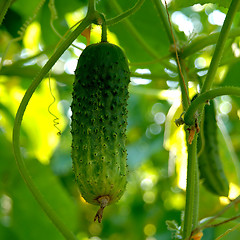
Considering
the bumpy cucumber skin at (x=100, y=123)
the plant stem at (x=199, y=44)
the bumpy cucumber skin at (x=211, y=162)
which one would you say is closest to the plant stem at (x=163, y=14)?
the plant stem at (x=199, y=44)

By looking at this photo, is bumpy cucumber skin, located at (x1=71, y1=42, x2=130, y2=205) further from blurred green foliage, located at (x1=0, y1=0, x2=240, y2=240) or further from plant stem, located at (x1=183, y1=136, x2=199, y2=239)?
blurred green foliage, located at (x1=0, y1=0, x2=240, y2=240)

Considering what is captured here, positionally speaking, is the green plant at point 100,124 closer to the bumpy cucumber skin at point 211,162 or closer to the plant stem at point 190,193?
the plant stem at point 190,193

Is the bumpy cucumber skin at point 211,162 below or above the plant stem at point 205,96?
below

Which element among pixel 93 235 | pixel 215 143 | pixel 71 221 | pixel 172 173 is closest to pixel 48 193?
pixel 71 221

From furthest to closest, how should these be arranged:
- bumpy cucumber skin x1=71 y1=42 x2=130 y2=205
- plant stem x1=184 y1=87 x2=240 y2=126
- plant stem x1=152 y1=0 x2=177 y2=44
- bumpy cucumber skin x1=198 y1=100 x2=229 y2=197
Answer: bumpy cucumber skin x1=198 y1=100 x2=229 y2=197
plant stem x1=152 y1=0 x2=177 y2=44
bumpy cucumber skin x1=71 y1=42 x2=130 y2=205
plant stem x1=184 y1=87 x2=240 y2=126

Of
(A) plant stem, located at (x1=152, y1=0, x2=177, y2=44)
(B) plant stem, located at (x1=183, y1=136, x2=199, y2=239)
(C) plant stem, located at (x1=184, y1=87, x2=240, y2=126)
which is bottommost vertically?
(B) plant stem, located at (x1=183, y1=136, x2=199, y2=239)

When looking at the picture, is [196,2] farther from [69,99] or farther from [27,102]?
[69,99]

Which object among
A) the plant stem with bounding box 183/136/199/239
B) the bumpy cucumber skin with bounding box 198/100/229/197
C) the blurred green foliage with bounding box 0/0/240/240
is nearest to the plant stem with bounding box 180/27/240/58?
the blurred green foliage with bounding box 0/0/240/240

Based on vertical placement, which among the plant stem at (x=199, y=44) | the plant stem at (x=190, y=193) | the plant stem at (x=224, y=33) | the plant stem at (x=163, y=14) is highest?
the plant stem at (x=163, y=14)
